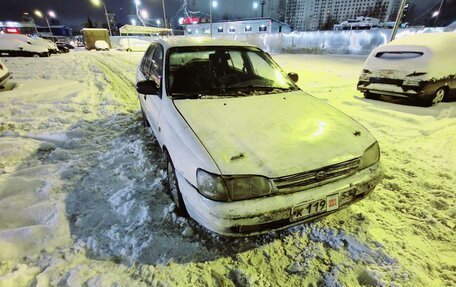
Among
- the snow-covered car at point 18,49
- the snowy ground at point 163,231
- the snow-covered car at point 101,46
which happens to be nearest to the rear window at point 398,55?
the snowy ground at point 163,231

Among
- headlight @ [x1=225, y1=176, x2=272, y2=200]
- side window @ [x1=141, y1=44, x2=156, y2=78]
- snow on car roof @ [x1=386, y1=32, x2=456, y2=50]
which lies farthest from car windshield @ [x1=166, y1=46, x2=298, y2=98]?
snow on car roof @ [x1=386, y1=32, x2=456, y2=50]

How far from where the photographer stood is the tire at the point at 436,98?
5730mm

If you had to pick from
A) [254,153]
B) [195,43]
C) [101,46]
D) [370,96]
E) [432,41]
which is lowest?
[370,96]

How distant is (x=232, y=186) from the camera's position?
1758 millimetres

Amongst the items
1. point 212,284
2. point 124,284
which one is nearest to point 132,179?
point 124,284

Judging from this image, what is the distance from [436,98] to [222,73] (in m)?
5.62

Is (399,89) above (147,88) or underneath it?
underneath

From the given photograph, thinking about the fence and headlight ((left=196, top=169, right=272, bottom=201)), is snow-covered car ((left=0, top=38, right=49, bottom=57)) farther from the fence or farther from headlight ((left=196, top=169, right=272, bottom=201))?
headlight ((left=196, top=169, right=272, bottom=201))

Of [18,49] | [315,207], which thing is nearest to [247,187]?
[315,207]

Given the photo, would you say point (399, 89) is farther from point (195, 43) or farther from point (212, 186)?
point (212, 186)

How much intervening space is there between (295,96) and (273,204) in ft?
5.28

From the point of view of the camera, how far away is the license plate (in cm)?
186

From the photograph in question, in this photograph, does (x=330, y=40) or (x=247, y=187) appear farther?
(x=330, y=40)

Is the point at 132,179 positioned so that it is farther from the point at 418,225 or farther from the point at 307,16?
the point at 307,16
